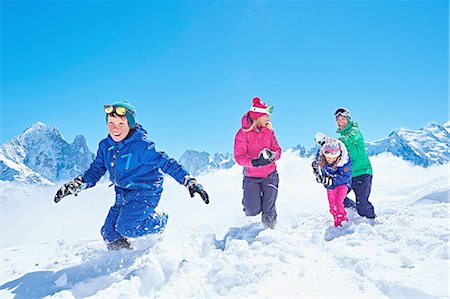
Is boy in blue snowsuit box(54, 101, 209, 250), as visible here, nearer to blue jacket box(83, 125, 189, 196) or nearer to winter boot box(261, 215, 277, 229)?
blue jacket box(83, 125, 189, 196)

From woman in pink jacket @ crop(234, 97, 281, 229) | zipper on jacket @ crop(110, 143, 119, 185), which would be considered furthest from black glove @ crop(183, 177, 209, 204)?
woman in pink jacket @ crop(234, 97, 281, 229)

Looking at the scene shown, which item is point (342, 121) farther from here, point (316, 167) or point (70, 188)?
point (70, 188)

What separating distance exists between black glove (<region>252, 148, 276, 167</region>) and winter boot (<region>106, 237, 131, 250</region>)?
200 cm

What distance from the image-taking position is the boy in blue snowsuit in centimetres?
383

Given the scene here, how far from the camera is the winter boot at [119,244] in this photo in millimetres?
3792

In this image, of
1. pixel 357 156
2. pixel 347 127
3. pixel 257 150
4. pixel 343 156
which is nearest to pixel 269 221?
pixel 257 150

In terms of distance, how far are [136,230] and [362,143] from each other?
13.3ft

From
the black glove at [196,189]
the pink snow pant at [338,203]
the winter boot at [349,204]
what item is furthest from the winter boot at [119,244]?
the winter boot at [349,204]

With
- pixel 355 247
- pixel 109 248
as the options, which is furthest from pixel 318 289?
pixel 109 248

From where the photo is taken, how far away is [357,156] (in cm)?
577

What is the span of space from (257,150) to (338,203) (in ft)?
4.54

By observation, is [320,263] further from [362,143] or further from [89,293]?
[362,143]

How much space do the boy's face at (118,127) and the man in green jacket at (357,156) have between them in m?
3.55

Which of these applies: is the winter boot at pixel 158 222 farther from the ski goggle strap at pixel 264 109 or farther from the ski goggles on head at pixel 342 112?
the ski goggles on head at pixel 342 112
